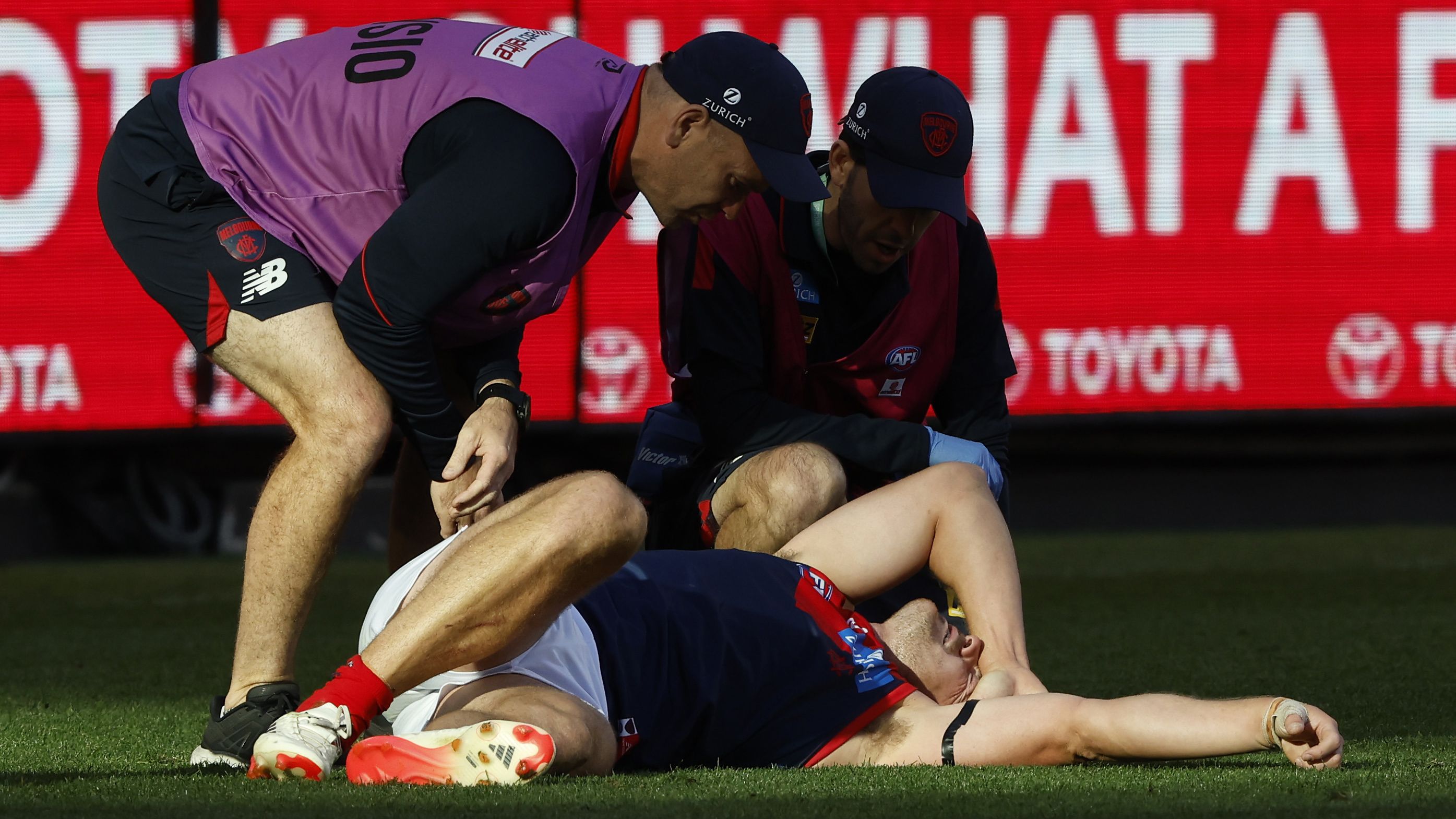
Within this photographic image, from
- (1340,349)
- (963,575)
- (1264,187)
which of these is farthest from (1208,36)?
(963,575)

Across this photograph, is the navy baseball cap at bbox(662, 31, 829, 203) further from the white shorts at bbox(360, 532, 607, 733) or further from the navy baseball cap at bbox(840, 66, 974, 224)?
the white shorts at bbox(360, 532, 607, 733)

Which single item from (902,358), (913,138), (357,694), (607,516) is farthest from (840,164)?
(357,694)

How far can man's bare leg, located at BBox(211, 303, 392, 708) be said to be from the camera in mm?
2504

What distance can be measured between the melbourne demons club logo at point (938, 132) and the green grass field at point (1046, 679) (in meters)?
0.99

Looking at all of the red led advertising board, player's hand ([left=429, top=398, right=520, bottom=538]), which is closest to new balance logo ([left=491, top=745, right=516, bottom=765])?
player's hand ([left=429, top=398, right=520, bottom=538])

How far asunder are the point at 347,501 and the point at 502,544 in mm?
509

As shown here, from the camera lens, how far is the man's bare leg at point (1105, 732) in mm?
2148

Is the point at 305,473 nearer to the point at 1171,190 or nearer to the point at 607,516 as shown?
the point at 607,516

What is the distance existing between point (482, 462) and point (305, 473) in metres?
0.30

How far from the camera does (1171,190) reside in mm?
5973

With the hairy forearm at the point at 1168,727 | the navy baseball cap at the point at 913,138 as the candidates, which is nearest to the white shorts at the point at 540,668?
the hairy forearm at the point at 1168,727

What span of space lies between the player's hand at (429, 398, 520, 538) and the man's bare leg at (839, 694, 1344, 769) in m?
0.59

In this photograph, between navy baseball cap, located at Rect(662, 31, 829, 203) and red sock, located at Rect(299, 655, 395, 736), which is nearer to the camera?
red sock, located at Rect(299, 655, 395, 736)

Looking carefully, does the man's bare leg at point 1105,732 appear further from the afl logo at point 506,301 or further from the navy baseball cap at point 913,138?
the navy baseball cap at point 913,138
